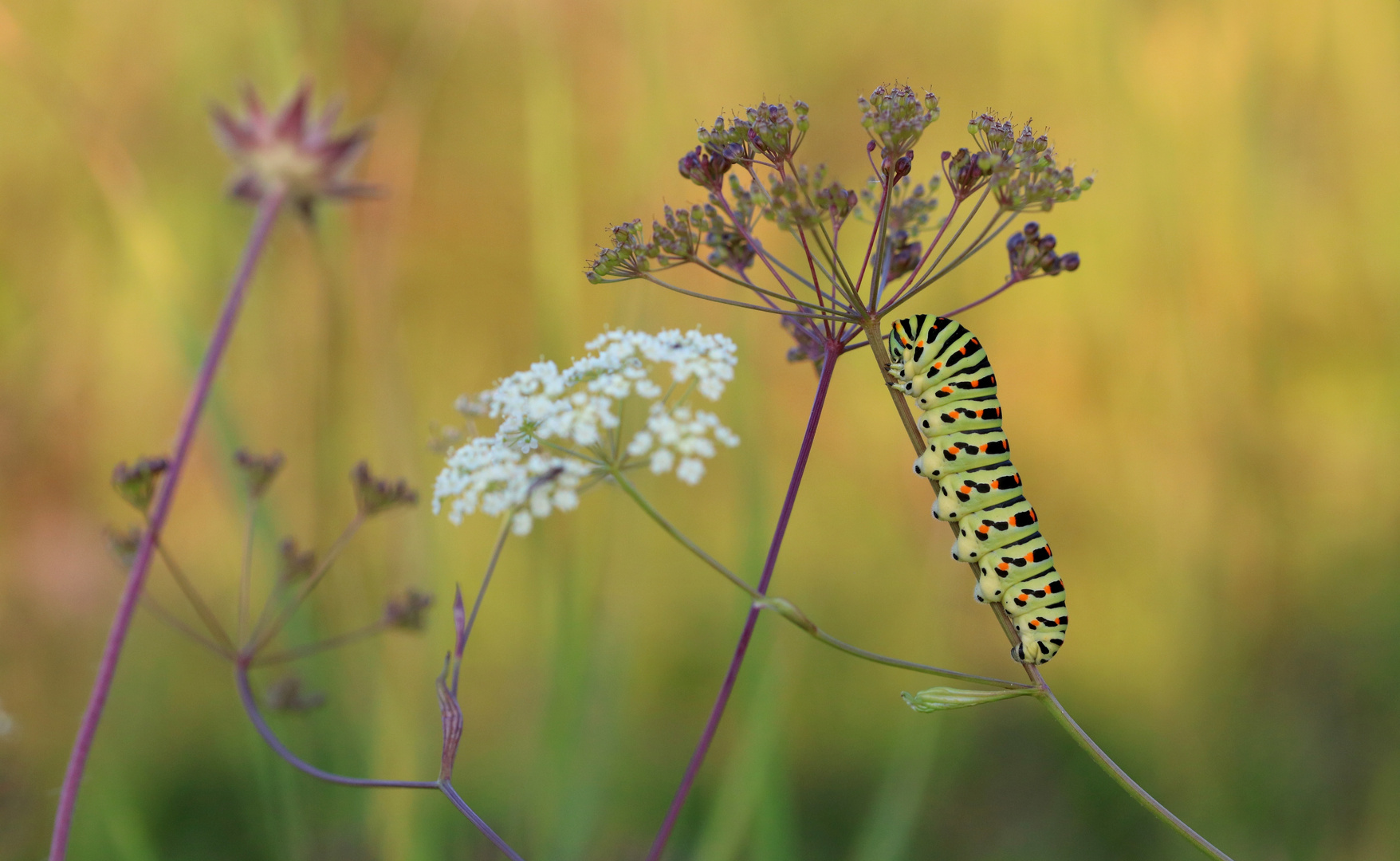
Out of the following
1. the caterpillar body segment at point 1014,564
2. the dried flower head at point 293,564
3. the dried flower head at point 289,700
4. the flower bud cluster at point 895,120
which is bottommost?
the dried flower head at point 289,700

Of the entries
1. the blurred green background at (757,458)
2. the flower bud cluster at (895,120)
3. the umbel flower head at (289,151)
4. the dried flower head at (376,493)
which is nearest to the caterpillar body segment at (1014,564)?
the flower bud cluster at (895,120)

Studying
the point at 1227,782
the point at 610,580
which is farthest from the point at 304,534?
the point at 1227,782

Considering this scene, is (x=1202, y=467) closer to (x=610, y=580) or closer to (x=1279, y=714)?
(x=1279, y=714)

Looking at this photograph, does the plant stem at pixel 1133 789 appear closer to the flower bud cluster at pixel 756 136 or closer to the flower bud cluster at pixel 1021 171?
the flower bud cluster at pixel 1021 171

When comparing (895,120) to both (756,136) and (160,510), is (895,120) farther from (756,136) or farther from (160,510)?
(160,510)

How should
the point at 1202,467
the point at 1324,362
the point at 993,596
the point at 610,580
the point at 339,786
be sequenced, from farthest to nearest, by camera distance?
the point at 1324,362, the point at 1202,467, the point at 610,580, the point at 339,786, the point at 993,596

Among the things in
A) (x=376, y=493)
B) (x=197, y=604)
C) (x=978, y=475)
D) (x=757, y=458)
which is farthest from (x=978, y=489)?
(x=197, y=604)
